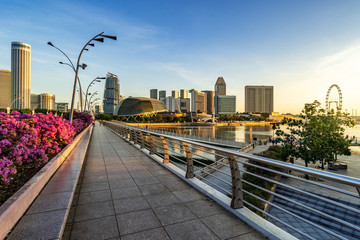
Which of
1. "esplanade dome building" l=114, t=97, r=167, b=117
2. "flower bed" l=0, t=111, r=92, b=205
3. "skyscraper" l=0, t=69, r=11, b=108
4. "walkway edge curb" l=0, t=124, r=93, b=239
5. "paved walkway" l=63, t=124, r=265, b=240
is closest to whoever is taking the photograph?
"walkway edge curb" l=0, t=124, r=93, b=239

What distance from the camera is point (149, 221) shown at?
332 cm

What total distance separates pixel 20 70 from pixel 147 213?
18878 cm

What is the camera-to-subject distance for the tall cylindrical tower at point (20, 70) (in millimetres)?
143250

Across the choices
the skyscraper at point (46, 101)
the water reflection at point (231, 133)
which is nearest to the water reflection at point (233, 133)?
the water reflection at point (231, 133)

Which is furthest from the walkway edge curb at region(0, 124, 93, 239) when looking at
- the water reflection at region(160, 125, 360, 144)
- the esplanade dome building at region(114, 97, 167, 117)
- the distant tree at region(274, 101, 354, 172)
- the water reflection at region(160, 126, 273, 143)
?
the esplanade dome building at region(114, 97, 167, 117)

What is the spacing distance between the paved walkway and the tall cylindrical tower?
6895 inches

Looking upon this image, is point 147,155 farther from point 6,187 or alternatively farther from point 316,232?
point 316,232

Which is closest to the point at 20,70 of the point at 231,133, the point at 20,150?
the point at 231,133

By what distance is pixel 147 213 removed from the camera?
11.8ft

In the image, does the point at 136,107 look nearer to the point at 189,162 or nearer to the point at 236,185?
the point at 189,162

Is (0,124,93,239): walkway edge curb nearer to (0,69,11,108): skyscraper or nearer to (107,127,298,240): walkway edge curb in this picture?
(107,127,298,240): walkway edge curb

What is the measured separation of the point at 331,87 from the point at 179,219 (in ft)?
401

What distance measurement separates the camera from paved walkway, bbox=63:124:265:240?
9.75ft

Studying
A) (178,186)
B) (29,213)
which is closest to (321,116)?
(178,186)
